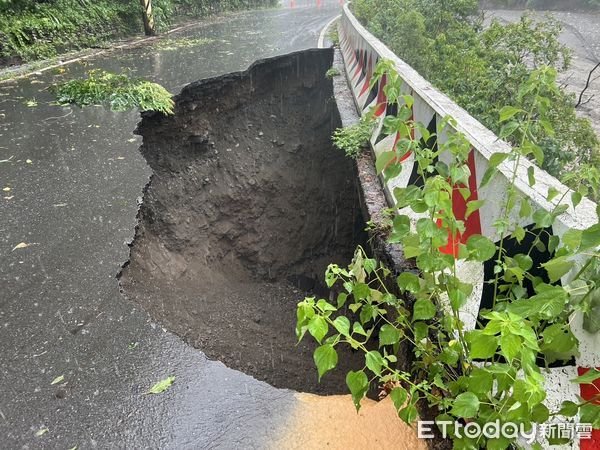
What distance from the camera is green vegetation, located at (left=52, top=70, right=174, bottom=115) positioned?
692 cm

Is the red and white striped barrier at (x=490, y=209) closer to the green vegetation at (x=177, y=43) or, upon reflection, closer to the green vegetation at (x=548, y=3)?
the green vegetation at (x=177, y=43)

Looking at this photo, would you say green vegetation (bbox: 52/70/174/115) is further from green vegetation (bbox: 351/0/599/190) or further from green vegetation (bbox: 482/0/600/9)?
green vegetation (bbox: 482/0/600/9)

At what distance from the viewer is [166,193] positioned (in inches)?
259

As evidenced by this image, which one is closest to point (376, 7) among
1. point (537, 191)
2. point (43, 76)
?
point (43, 76)

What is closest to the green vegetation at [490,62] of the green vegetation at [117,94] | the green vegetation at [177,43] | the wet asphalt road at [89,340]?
the wet asphalt road at [89,340]

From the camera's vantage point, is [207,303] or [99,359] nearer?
[99,359]

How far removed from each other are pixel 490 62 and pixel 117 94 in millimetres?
5873

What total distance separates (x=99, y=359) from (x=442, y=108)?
300 centimetres

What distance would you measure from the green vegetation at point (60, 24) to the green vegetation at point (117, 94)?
2799mm

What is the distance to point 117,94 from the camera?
7223 millimetres

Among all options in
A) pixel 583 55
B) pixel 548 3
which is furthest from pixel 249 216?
pixel 548 3

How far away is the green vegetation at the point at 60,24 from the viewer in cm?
947

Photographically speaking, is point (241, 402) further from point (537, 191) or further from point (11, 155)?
point (11, 155)

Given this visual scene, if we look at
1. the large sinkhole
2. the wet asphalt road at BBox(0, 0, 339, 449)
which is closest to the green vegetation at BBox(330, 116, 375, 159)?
the large sinkhole
